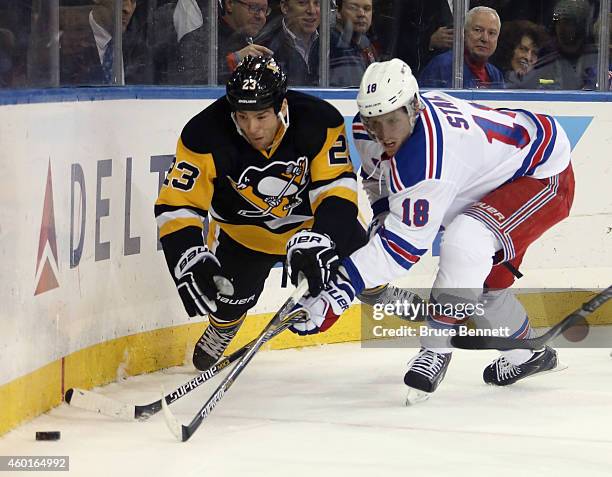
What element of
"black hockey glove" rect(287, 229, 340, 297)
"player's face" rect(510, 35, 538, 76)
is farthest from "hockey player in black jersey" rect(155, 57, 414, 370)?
"player's face" rect(510, 35, 538, 76)

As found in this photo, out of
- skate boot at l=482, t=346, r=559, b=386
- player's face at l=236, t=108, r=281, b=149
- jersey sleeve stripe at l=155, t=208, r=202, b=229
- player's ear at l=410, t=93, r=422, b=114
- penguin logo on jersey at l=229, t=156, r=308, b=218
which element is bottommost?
skate boot at l=482, t=346, r=559, b=386

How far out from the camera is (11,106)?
3566mm

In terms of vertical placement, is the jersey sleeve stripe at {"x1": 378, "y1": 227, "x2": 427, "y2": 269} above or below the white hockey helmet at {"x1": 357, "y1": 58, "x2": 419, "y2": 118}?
below

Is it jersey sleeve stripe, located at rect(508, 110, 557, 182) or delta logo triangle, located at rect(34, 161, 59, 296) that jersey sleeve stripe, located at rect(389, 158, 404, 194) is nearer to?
jersey sleeve stripe, located at rect(508, 110, 557, 182)

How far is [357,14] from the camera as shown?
5.49 m

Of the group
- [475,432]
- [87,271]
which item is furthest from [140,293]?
[475,432]

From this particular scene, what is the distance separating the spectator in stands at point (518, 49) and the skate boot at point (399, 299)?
1.20 metres

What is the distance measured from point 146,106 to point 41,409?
4.18 feet

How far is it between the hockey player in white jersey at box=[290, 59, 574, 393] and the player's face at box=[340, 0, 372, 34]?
121cm

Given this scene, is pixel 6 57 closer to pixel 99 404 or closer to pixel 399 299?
pixel 99 404

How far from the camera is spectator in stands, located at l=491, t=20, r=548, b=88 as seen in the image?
5.73m

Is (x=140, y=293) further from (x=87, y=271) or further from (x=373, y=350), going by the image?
(x=373, y=350)

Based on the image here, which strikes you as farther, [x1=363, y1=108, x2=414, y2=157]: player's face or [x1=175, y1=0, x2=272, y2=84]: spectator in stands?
[x1=175, y1=0, x2=272, y2=84]: spectator in stands

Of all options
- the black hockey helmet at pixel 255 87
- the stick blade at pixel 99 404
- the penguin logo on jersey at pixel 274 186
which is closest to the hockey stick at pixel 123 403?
Result: the stick blade at pixel 99 404
